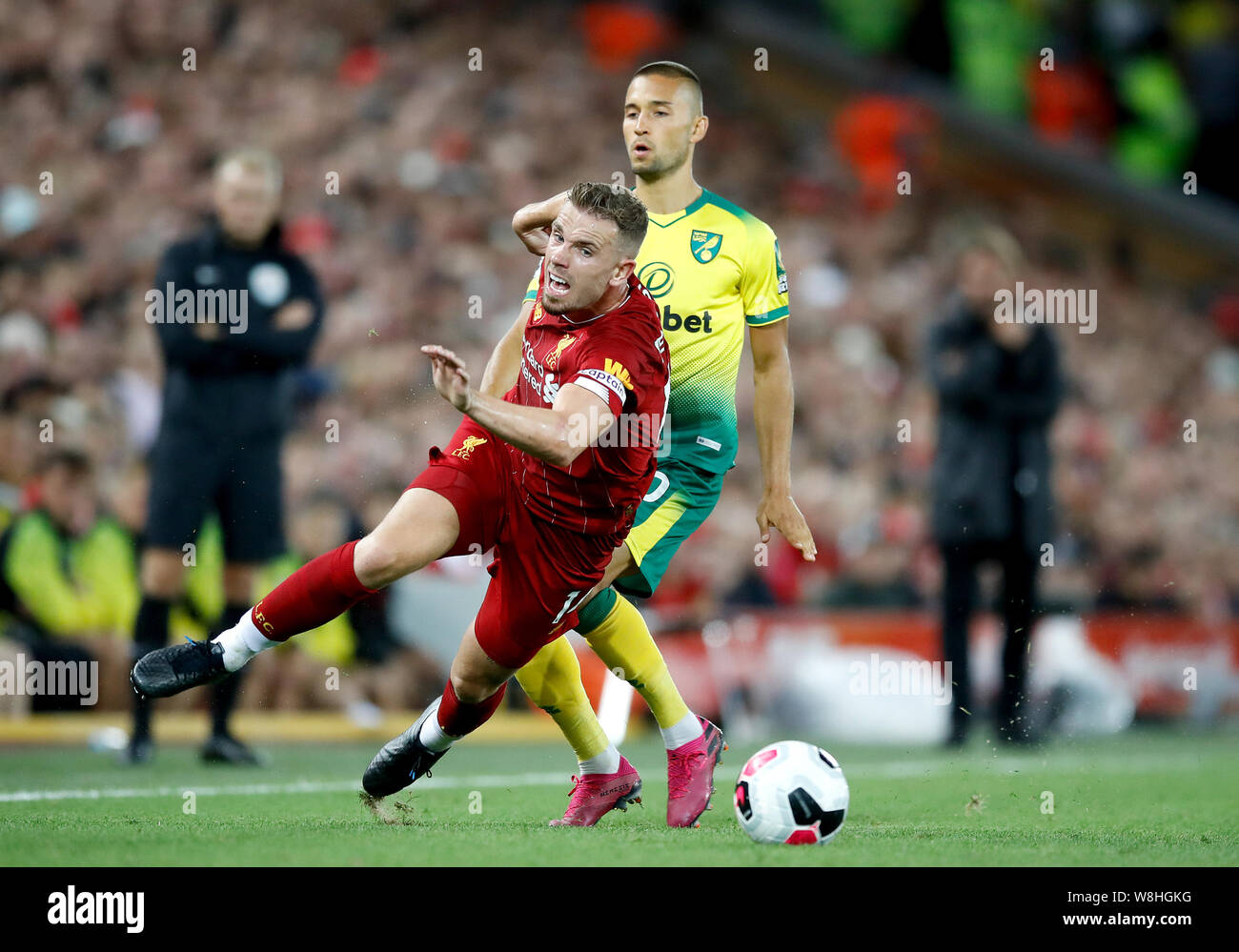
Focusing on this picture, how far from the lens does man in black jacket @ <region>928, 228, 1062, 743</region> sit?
8977mm

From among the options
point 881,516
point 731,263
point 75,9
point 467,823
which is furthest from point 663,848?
point 75,9

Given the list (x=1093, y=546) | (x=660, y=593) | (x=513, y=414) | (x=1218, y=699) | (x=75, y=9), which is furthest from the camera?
(x=75, y=9)

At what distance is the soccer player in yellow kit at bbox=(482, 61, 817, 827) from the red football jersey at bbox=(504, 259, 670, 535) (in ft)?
1.57

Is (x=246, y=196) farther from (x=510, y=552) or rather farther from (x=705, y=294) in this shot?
(x=510, y=552)

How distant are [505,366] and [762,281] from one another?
3.27ft

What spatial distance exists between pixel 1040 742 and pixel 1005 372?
2.17m

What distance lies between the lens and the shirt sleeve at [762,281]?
5.82m

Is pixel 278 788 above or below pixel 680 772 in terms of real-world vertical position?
below

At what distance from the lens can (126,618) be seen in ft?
29.9

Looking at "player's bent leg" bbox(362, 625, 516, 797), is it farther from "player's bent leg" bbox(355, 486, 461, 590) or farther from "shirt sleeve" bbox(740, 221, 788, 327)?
"shirt sleeve" bbox(740, 221, 788, 327)

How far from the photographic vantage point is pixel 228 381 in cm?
771

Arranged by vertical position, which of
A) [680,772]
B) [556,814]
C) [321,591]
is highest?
[321,591]

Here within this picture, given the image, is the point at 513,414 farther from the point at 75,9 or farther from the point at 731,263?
the point at 75,9

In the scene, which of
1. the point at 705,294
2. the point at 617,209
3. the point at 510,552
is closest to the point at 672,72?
the point at 705,294
